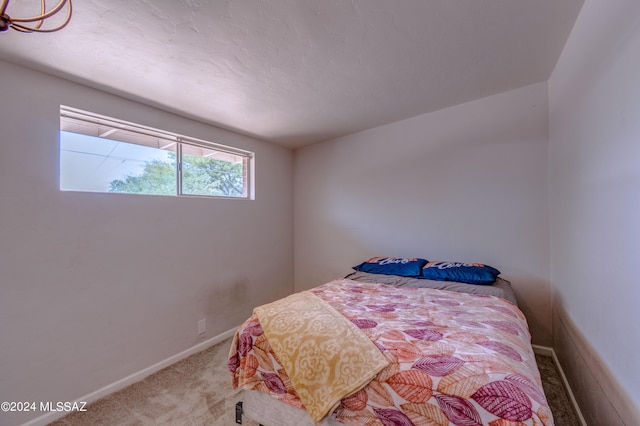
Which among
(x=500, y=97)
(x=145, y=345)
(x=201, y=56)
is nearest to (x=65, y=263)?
(x=145, y=345)

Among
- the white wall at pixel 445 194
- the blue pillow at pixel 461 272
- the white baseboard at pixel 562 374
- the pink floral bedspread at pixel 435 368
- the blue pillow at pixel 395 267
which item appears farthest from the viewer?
the blue pillow at pixel 395 267

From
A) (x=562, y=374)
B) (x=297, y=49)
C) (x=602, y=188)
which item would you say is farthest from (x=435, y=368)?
(x=297, y=49)

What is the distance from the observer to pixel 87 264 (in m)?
1.90

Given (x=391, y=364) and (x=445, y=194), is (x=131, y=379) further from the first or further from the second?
(x=445, y=194)


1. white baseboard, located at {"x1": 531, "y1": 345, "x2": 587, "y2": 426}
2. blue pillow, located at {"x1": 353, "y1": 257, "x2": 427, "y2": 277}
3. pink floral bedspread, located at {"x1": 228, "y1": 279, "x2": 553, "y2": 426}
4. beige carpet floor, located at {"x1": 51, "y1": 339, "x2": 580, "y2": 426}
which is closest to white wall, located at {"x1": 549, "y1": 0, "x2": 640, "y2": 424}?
white baseboard, located at {"x1": 531, "y1": 345, "x2": 587, "y2": 426}

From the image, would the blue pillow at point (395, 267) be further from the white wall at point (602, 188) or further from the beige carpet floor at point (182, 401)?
the beige carpet floor at point (182, 401)

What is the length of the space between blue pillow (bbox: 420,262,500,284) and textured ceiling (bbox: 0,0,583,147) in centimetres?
157

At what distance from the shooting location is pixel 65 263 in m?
1.80

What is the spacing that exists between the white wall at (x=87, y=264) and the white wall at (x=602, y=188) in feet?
9.53

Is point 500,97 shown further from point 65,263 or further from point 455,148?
point 65,263

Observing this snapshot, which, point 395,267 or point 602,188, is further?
point 395,267

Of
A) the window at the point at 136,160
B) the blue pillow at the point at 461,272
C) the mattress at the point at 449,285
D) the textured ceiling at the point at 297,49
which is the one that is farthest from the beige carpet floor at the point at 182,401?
the textured ceiling at the point at 297,49

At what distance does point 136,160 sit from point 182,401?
1.94m

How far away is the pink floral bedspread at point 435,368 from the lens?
891 millimetres
